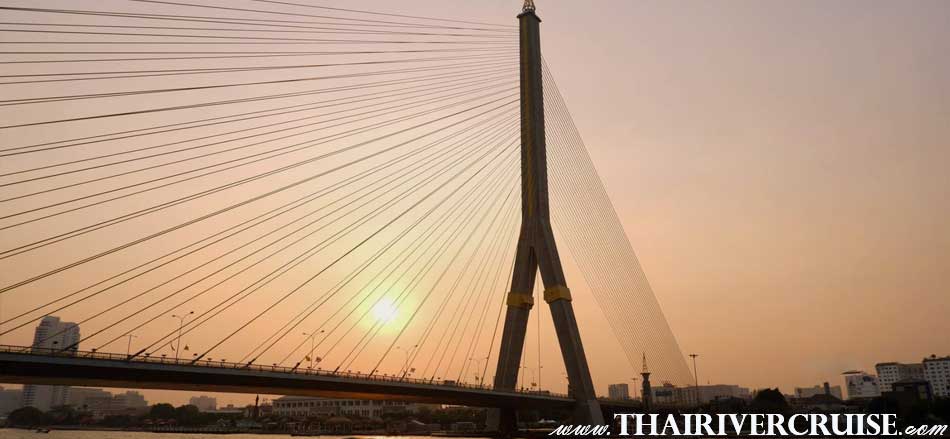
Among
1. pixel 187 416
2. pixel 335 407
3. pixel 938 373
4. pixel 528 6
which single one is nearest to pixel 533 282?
pixel 528 6

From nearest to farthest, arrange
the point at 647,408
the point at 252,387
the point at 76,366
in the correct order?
the point at 76,366 < the point at 252,387 < the point at 647,408

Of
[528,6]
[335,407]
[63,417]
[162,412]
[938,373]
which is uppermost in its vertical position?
[528,6]

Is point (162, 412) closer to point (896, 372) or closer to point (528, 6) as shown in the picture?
point (528, 6)

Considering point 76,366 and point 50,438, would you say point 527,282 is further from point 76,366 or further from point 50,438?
point 50,438

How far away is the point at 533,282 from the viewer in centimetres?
4469

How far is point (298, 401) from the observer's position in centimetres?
13412

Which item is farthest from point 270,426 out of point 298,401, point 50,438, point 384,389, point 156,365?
point 156,365

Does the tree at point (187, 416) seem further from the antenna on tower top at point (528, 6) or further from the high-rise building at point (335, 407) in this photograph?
the antenna on tower top at point (528, 6)

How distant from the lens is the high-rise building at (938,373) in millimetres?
163975

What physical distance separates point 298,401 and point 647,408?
258 feet

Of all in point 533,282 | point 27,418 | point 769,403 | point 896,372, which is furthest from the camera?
point 896,372

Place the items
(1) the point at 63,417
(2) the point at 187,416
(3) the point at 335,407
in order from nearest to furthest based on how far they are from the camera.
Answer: (3) the point at 335,407 → (2) the point at 187,416 → (1) the point at 63,417

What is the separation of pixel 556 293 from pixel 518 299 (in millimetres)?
2321

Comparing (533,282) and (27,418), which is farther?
(27,418)
